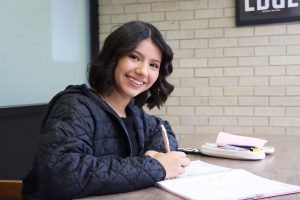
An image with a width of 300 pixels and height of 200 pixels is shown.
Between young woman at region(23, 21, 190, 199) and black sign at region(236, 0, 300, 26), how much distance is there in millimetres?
1835

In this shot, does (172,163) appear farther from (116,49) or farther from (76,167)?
(116,49)

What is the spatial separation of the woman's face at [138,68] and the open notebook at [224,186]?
0.35 meters

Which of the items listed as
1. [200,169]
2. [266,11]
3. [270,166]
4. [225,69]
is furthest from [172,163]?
[266,11]

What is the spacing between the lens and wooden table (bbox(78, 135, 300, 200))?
943mm

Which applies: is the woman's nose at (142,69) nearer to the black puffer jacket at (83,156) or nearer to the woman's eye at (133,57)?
the woman's eye at (133,57)

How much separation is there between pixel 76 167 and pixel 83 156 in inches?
2.2

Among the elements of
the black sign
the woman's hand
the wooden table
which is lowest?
the wooden table

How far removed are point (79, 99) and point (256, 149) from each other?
711mm

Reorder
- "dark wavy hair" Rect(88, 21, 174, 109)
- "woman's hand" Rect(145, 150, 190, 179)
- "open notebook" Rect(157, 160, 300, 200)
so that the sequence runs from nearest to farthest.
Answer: "open notebook" Rect(157, 160, 300, 200), "woman's hand" Rect(145, 150, 190, 179), "dark wavy hair" Rect(88, 21, 174, 109)

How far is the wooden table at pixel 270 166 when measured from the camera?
943 mm

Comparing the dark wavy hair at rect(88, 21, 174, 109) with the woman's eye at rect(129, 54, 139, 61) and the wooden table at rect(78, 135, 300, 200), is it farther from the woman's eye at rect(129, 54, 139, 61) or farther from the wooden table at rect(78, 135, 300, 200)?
the wooden table at rect(78, 135, 300, 200)

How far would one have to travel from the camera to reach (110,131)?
1200mm

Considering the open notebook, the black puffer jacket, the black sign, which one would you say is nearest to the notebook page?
the open notebook

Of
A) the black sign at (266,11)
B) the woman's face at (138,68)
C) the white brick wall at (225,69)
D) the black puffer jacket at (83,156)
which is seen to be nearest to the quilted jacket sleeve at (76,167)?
the black puffer jacket at (83,156)
